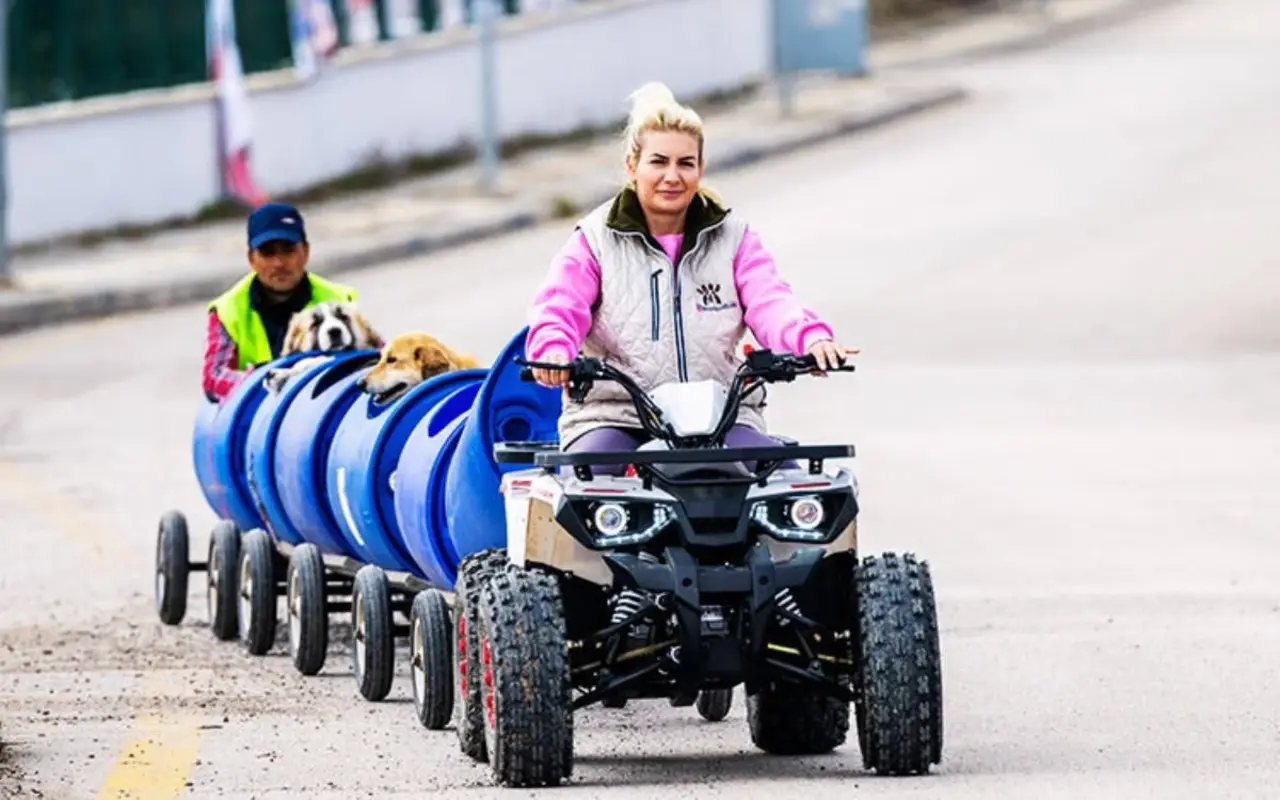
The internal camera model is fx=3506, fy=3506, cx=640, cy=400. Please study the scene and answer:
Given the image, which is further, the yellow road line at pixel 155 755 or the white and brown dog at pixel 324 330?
the white and brown dog at pixel 324 330

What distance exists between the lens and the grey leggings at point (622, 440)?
893cm

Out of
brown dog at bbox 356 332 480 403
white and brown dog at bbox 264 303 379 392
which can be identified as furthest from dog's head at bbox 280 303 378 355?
brown dog at bbox 356 332 480 403

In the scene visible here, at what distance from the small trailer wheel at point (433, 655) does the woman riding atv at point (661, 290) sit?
86 centimetres

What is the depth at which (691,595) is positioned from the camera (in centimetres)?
854

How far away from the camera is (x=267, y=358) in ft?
44.7

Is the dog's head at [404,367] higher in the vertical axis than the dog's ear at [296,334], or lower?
higher

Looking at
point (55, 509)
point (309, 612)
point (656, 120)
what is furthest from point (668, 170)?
point (55, 509)

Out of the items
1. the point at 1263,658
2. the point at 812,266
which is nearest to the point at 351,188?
the point at 812,266

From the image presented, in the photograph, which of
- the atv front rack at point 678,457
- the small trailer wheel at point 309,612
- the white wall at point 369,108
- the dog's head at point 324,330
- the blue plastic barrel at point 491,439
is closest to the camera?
the atv front rack at point 678,457

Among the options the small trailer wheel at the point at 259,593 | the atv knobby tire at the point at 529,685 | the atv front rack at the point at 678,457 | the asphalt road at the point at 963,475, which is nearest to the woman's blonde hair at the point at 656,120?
the atv front rack at the point at 678,457

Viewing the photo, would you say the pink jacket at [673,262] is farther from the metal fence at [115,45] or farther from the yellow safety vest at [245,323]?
the metal fence at [115,45]

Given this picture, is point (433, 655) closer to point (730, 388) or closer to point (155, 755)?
→ point (155, 755)

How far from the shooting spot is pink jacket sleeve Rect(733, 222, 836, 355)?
891 cm

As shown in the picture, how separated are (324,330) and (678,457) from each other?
15.4 feet
